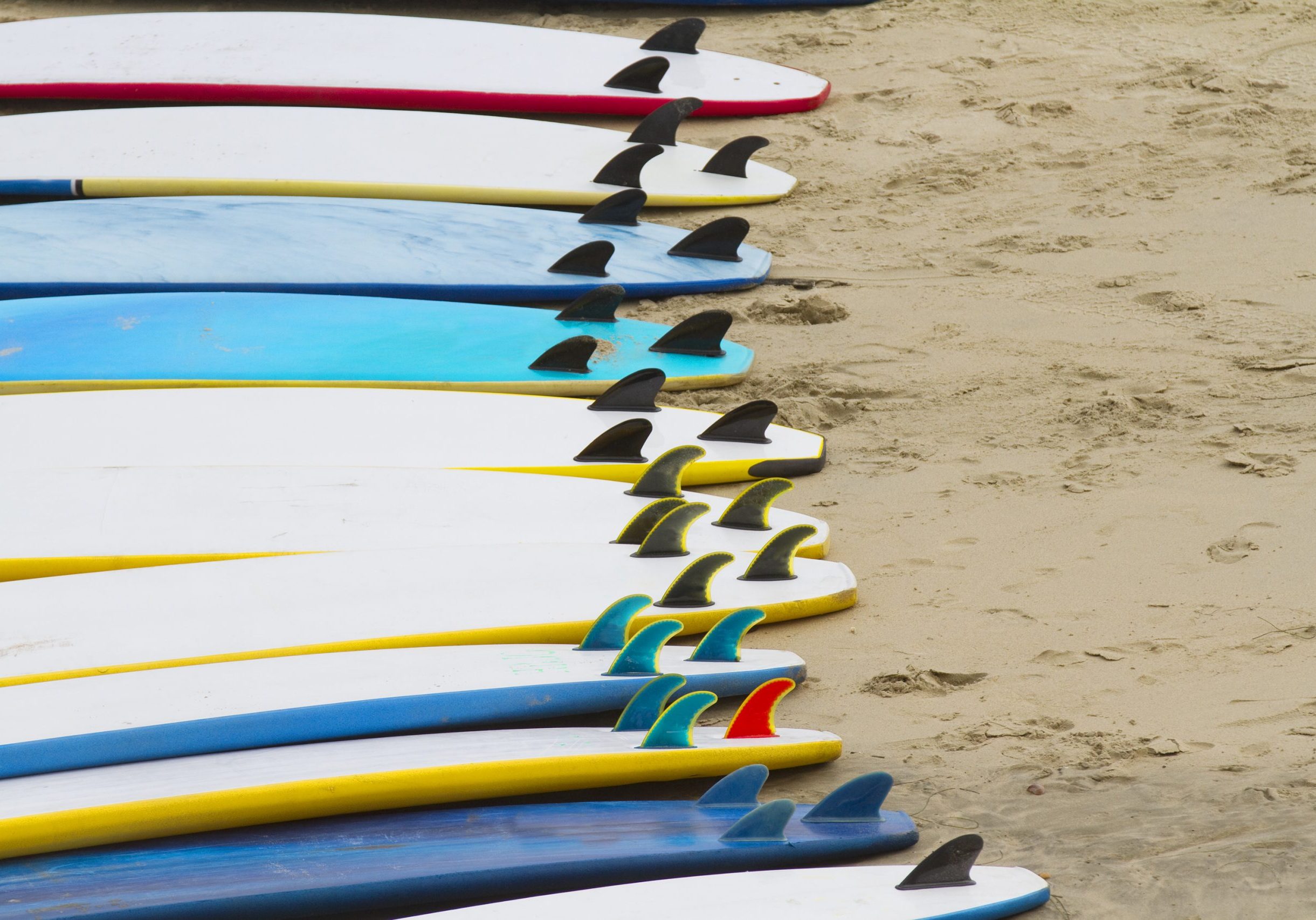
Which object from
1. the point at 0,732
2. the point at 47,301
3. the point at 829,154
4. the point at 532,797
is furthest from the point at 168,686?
the point at 829,154

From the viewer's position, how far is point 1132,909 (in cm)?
188

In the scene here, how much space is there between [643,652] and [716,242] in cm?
219

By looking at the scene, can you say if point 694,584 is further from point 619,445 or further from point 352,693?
point 352,693

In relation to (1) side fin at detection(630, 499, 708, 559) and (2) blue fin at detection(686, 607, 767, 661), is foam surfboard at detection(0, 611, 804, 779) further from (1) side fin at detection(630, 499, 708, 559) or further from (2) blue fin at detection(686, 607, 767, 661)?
(1) side fin at detection(630, 499, 708, 559)

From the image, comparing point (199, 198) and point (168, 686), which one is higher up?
point (199, 198)

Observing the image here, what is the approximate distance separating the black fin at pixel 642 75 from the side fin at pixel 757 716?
356 centimetres

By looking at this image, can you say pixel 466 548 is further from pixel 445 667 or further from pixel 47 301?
pixel 47 301

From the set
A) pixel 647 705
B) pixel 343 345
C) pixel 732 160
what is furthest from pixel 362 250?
pixel 647 705

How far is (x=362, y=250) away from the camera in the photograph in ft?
13.2

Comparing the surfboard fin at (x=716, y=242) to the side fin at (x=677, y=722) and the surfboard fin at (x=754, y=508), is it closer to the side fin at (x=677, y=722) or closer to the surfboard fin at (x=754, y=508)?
the surfboard fin at (x=754, y=508)

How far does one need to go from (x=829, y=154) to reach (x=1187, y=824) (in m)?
3.46

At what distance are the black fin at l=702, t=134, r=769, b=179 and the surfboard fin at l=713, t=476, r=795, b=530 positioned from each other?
7.07 ft

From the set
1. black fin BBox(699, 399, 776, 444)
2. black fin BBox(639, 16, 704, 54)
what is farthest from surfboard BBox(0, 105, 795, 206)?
black fin BBox(699, 399, 776, 444)

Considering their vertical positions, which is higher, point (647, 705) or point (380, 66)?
point (380, 66)
